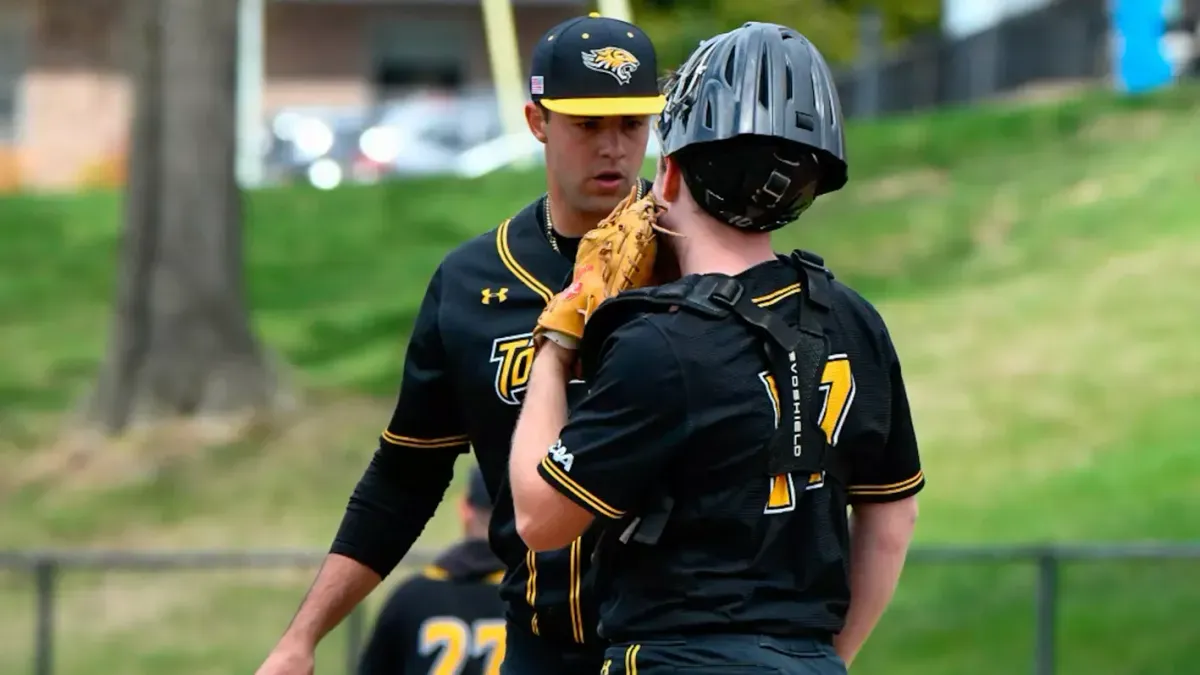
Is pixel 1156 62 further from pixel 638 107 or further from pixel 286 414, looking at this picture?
pixel 638 107

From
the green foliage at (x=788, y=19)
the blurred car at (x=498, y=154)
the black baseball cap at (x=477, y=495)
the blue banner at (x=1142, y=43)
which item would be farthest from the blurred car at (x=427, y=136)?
the black baseball cap at (x=477, y=495)

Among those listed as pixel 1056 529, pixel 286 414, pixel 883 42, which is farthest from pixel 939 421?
pixel 883 42

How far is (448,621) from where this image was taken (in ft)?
19.0

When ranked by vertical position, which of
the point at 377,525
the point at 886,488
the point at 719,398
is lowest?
the point at 377,525

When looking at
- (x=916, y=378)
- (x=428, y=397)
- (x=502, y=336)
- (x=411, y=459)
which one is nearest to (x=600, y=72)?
(x=502, y=336)

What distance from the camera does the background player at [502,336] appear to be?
13.4ft

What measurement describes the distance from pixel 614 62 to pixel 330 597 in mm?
1303

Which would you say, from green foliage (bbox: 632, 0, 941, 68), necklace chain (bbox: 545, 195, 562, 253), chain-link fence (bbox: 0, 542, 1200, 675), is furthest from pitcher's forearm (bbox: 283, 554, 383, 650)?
green foliage (bbox: 632, 0, 941, 68)

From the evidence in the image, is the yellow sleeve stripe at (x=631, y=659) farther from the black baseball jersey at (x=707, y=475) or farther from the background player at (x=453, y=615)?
the background player at (x=453, y=615)

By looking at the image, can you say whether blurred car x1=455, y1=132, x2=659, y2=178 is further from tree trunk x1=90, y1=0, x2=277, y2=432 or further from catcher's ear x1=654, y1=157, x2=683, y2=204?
catcher's ear x1=654, y1=157, x2=683, y2=204

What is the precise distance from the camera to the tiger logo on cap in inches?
164

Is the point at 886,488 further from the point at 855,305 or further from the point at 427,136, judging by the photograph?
the point at 427,136

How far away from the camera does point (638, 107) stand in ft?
13.7

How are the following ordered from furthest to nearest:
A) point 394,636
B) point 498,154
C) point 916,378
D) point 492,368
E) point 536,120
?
1. point 498,154
2. point 916,378
3. point 394,636
4. point 536,120
5. point 492,368
